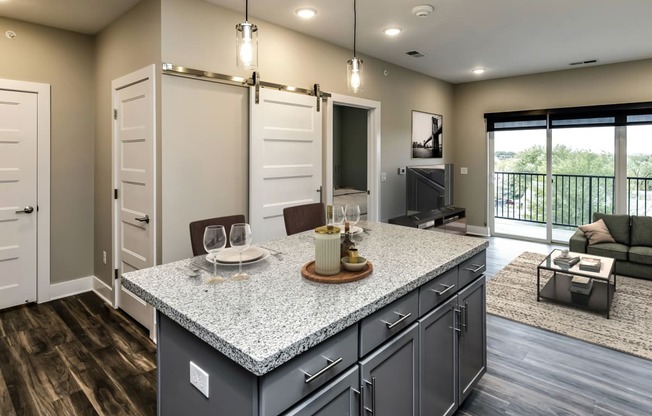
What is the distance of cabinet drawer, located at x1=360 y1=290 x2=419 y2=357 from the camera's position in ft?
4.23

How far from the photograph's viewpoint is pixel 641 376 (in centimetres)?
247

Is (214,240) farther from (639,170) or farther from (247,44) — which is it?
(639,170)

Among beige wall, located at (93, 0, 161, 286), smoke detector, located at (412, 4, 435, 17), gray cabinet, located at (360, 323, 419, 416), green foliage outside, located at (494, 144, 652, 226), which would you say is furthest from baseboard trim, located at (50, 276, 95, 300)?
green foliage outside, located at (494, 144, 652, 226)

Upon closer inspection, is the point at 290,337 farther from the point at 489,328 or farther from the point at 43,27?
the point at 43,27

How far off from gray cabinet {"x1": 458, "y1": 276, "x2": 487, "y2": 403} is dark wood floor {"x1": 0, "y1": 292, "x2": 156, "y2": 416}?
1.78m

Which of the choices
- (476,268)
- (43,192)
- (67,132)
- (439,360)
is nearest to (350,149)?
(67,132)

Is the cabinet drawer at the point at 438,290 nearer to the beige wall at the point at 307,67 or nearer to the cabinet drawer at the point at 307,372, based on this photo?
the cabinet drawer at the point at 307,372

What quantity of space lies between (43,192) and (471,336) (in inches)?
161

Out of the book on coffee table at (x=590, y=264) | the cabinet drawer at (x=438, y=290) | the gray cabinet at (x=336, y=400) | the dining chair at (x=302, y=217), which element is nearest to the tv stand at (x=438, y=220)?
the book on coffee table at (x=590, y=264)

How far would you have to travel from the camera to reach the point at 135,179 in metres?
3.21

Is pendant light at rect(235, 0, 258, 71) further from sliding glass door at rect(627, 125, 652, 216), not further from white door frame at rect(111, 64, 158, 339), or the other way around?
sliding glass door at rect(627, 125, 652, 216)

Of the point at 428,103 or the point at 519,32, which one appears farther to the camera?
the point at 428,103

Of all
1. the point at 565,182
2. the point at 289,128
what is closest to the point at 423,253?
the point at 289,128

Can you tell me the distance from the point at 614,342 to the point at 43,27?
5.76 m
